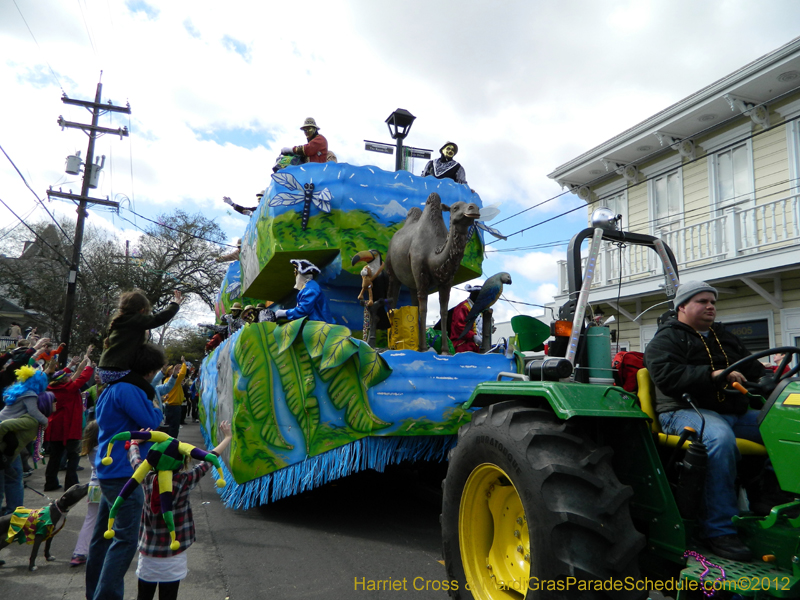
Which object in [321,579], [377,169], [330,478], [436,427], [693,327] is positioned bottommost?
[321,579]

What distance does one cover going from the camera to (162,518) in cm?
291

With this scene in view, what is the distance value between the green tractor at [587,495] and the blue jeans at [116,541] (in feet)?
5.73

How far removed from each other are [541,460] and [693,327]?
1212mm

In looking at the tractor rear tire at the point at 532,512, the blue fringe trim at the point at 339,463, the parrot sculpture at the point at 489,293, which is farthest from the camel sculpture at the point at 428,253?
the tractor rear tire at the point at 532,512

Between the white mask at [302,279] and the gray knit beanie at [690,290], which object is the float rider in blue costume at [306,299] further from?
the gray knit beanie at [690,290]

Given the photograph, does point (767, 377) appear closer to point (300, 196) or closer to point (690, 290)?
point (690, 290)

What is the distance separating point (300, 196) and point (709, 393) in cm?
516

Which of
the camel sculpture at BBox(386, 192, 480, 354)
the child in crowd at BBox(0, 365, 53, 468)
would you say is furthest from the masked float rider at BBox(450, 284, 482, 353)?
the child in crowd at BBox(0, 365, 53, 468)

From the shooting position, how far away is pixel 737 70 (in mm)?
9969

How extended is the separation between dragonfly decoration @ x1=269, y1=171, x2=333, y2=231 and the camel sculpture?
3.21 ft

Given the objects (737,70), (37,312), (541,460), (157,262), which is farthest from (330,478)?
(37,312)

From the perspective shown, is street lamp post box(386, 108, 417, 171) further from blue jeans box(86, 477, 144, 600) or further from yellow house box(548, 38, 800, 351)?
blue jeans box(86, 477, 144, 600)

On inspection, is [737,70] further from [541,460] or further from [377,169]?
[541,460]

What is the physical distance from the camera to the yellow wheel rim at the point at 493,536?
3016 mm
